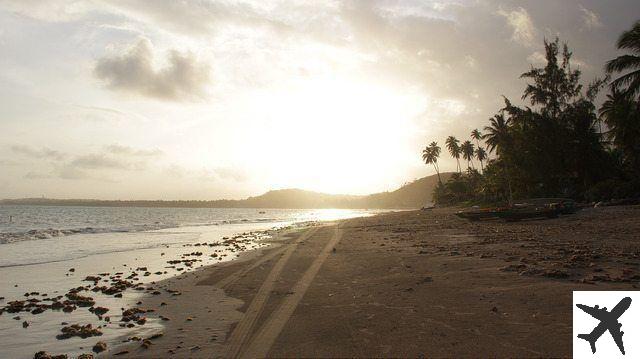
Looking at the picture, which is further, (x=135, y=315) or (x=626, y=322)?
(x=135, y=315)

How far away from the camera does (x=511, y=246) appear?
55.4ft

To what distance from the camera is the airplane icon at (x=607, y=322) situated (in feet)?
20.2

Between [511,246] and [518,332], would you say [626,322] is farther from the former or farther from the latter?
[511,246]

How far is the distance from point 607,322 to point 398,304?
412 cm

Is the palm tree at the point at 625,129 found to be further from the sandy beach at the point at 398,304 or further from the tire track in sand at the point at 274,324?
the tire track in sand at the point at 274,324

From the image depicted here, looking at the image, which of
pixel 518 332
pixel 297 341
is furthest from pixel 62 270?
pixel 518 332

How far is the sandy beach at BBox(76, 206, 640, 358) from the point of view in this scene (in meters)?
6.73

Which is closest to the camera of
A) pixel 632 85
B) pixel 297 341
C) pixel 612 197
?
pixel 297 341

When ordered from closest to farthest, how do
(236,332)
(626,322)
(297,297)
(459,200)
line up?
(626,322), (236,332), (297,297), (459,200)

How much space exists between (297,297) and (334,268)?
189 inches

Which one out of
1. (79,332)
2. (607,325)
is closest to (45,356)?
(79,332)

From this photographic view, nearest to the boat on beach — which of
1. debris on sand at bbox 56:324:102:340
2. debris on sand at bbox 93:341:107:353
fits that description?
debris on sand at bbox 56:324:102:340

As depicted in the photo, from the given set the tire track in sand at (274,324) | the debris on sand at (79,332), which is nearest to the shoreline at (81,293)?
the debris on sand at (79,332)

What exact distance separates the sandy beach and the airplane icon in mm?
325
